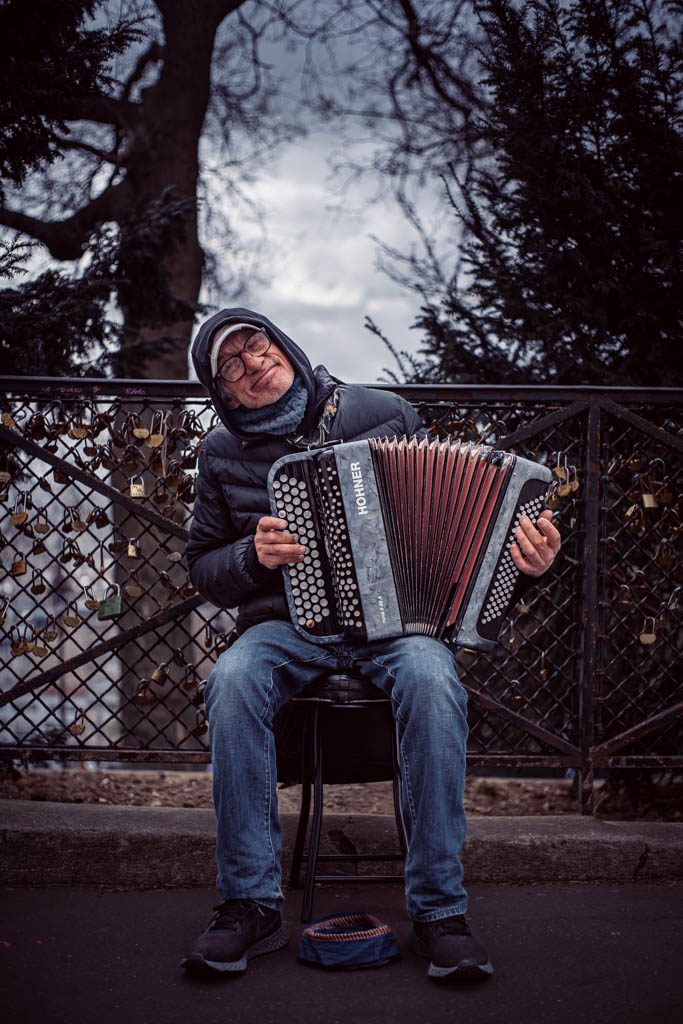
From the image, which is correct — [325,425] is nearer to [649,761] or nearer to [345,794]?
[649,761]

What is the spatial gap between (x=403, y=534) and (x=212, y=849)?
1.30 meters

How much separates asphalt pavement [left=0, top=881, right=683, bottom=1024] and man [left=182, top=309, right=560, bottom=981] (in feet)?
0.30

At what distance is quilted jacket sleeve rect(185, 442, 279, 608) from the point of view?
252 centimetres

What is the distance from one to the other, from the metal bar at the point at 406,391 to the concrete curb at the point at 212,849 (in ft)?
4.97

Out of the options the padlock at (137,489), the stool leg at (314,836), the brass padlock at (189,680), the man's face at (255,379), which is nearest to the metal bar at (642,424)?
the man's face at (255,379)

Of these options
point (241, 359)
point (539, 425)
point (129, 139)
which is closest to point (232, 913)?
point (241, 359)

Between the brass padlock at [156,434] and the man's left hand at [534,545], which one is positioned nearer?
the man's left hand at [534,545]

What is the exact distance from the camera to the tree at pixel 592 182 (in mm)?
3750

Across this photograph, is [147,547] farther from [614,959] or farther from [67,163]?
[614,959]

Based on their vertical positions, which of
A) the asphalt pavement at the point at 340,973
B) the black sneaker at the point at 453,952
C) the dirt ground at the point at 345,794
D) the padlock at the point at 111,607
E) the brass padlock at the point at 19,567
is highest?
the brass padlock at the point at 19,567

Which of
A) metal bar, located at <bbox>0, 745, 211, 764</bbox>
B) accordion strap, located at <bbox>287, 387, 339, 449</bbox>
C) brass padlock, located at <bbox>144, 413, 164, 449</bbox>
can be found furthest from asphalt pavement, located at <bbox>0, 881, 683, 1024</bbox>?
brass padlock, located at <bbox>144, 413, 164, 449</bbox>

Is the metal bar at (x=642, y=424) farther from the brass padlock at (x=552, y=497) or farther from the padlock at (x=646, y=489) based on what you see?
the brass padlock at (x=552, y=497)

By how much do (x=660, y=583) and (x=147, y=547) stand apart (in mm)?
4125

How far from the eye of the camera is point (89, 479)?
3.26m
